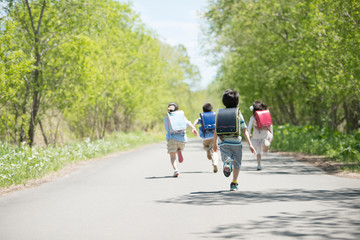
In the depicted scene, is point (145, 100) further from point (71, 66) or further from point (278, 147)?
point (71, 66)

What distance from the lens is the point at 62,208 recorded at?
8914 mm

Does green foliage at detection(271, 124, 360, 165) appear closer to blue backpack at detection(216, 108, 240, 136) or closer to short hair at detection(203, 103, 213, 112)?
short hair at detection(203, 103, 213, 112)

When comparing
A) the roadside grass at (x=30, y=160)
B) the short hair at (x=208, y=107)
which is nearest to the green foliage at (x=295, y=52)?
the short hair at (x=208, y=107)

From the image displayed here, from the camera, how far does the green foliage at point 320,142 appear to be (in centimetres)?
1725

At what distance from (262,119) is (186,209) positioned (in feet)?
24.6

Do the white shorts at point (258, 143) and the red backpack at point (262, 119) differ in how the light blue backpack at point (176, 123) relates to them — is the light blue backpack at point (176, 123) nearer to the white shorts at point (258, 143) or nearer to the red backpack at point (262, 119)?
the red backpack at point (262, 119)

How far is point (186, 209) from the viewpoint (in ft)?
27.9

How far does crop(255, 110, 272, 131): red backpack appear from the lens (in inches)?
609

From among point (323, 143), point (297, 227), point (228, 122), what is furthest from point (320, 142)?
point (297, 227)

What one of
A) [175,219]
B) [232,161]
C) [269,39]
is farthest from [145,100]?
[175,219]

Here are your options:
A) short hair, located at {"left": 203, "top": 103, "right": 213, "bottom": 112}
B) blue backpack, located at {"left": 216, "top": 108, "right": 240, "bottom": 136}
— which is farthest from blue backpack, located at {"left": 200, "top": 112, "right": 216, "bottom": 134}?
blue backpack, located at {"left": 216, "top": 108, "right": 240, "bottom": 136}

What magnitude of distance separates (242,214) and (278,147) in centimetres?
2250

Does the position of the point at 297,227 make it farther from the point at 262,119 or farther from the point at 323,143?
the point at 323,143

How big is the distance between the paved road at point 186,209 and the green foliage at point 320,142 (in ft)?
13.8
